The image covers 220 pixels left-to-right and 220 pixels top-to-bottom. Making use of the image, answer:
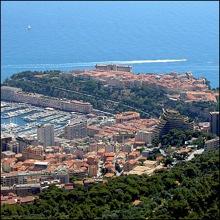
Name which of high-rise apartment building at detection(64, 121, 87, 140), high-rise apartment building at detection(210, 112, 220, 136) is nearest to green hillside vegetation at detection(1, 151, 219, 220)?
high-rise apartment building at detection(210, 112, 220, 136)

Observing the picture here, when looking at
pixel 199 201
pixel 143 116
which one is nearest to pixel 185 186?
pixel 199 201

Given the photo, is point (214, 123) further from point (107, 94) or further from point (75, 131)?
point (107, 94)

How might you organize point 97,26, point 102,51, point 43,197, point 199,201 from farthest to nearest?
point 97,26 < point 102,51 < point 43,197 < point 199,201

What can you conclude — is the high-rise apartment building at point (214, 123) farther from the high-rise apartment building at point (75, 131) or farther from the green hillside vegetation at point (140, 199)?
the green hillside vegetation at point (140, 199)

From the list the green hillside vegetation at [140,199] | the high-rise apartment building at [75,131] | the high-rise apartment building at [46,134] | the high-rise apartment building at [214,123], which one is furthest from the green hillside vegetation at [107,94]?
the green hillside vegetation at [140,199]

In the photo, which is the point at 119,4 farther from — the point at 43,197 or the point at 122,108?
the point at 43,197

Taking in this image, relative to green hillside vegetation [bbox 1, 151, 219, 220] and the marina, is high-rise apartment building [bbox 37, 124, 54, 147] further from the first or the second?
green hillside vegetation [bbox 1, 151, 219, 220]

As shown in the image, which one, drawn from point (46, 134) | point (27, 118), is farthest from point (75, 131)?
point (27, 118)
